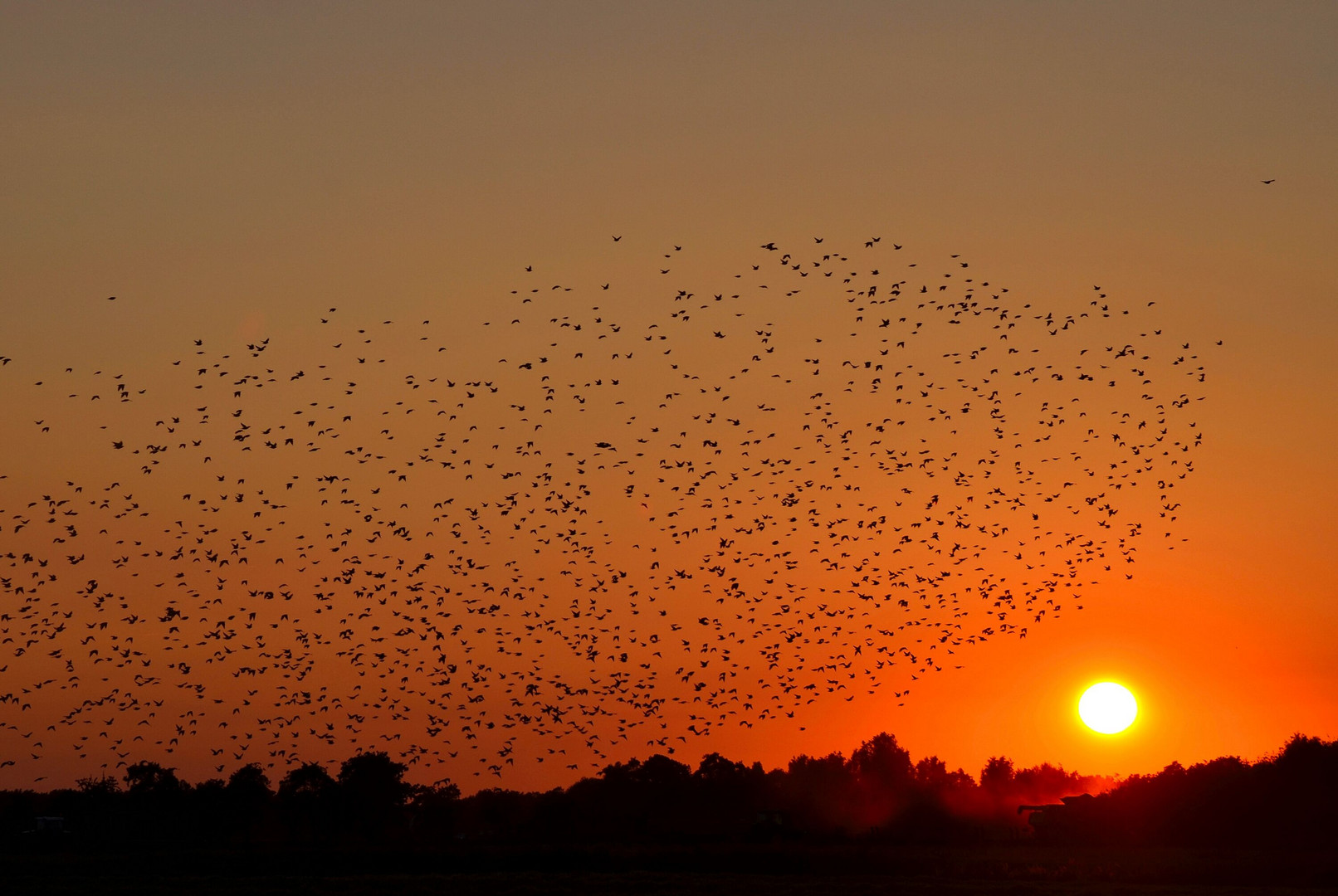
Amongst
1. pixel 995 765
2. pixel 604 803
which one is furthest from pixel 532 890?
pixel 995 765

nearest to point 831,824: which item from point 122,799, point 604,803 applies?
point 604,803

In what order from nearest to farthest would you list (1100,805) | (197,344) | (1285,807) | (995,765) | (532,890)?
(197,344) → (532,890) → (1285,807) → (1100,805) → (995,765)

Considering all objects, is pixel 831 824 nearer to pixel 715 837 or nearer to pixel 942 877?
pixel 715 837

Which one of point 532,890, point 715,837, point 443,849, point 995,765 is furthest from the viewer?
point 995,765

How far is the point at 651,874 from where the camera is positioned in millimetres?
54312

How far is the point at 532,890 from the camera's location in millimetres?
47719

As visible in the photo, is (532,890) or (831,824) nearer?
(532,890)

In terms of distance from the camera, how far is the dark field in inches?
A: 1907

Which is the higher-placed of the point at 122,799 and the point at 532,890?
the point at 122,799

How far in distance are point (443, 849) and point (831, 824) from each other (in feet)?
143

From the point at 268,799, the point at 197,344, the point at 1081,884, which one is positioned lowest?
the point at 1081,884

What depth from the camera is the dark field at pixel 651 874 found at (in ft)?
159

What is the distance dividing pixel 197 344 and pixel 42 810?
269 ft

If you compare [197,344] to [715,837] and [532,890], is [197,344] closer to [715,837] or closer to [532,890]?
[532,890]
